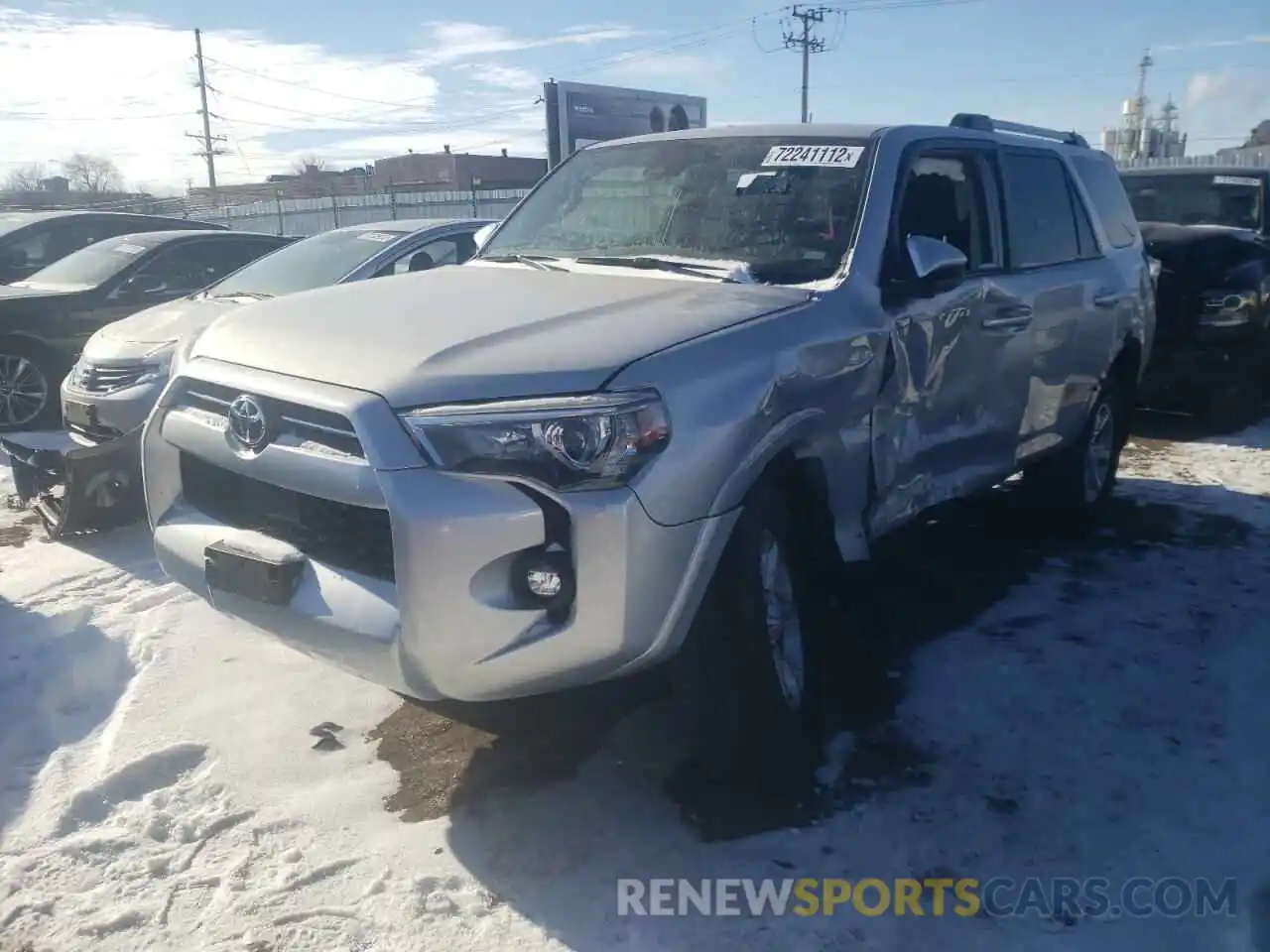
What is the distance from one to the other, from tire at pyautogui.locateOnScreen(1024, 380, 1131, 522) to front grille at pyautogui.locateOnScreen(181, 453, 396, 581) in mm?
3795

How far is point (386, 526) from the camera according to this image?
2.69m

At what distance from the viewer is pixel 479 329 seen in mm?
3014

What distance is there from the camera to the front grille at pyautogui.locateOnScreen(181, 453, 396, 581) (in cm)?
274

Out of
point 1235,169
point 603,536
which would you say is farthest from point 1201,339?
point 603,536

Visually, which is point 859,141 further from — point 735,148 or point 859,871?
point 859,871

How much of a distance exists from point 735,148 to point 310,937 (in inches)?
118

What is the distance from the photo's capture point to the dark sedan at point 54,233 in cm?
1030

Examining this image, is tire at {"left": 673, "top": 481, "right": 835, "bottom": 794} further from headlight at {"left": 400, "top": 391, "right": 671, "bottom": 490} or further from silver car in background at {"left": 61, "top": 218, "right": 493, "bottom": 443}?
silver car in background at {"left": 61, "top": 218, "right": 493, "bottom": 443}

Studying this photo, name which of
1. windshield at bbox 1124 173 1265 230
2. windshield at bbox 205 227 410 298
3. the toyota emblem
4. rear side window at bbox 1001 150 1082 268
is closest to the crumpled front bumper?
windshield at bbox 205 227 410 298

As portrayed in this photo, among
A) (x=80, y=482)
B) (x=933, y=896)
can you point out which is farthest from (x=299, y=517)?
(x=80, y=482)

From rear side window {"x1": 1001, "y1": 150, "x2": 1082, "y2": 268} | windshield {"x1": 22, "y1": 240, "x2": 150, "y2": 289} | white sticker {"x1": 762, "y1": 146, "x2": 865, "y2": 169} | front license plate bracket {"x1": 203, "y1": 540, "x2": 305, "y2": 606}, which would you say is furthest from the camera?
windshield {"x1": 22, "y1": 240, "x2": 150, "y2": 289}

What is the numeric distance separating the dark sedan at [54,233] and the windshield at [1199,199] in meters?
8.41

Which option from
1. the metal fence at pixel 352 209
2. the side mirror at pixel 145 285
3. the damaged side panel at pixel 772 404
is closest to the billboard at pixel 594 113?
the metal fence at pixel 352 209

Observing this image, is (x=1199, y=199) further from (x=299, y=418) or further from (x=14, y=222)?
(x=14, y=222)
